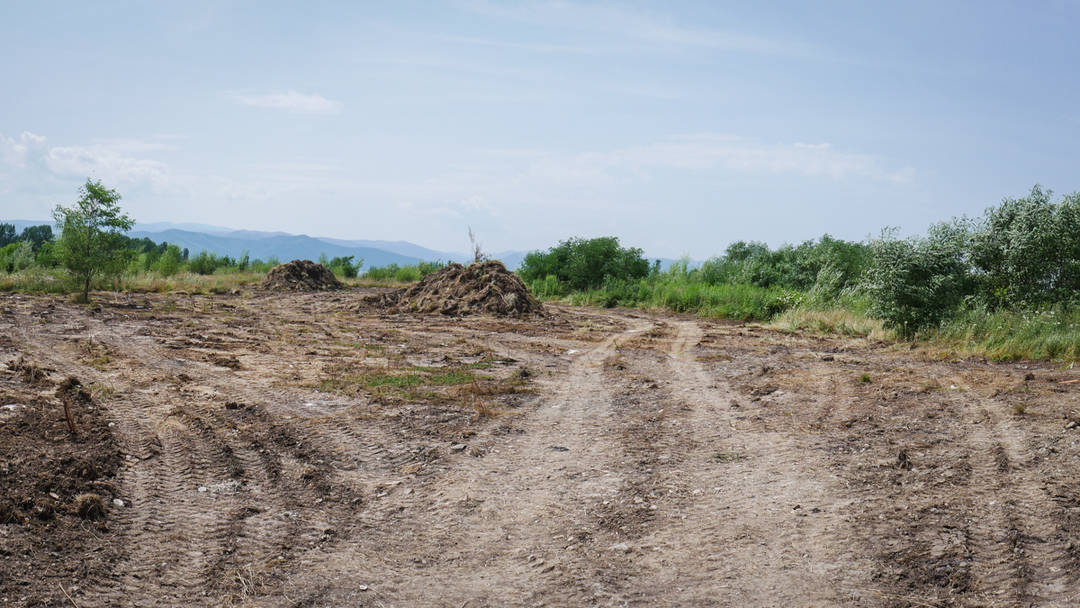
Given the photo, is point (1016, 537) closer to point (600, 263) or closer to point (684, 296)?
point (684, 296)

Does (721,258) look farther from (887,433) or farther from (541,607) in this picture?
(541,607)

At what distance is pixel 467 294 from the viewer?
18156 mm

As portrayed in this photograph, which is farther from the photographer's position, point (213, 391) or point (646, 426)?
point (213, 391)

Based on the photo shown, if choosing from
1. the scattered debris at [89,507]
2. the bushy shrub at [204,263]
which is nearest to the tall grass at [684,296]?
the bushy shrub at [204,263]

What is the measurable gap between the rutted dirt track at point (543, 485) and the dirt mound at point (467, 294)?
7.43 metres

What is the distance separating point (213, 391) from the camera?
764 cm

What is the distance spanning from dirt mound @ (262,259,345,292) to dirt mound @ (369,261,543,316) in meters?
6.53

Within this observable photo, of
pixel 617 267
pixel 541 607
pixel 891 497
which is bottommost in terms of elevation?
pixel 541 607

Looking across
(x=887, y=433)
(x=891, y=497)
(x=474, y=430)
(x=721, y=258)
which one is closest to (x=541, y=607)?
(x=891, y=497)

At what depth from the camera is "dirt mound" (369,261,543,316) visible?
17.2m

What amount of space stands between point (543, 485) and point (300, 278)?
22.4 meters

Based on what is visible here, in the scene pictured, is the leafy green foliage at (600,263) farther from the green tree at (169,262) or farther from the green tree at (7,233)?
the green tree at (7,233)

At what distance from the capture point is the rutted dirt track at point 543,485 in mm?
3602

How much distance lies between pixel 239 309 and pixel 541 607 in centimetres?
1554
